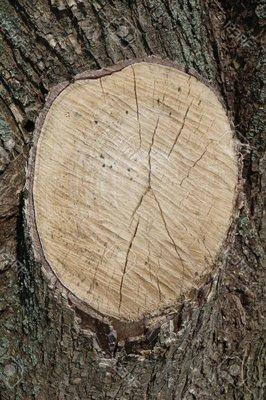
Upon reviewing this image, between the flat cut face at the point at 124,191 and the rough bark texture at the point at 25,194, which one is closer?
the flat cut face at the point at 124,191

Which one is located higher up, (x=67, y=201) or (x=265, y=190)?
(x=67, y=201)

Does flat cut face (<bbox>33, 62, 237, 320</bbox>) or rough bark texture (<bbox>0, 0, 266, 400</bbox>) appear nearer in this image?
flat cut face (<bbox>33, 62, 237, 320</bbox>)

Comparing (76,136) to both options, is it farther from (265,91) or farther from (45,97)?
(265,91)

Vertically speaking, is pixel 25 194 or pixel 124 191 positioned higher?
pixel 25 194

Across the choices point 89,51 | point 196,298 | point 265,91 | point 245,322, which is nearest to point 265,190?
point 265,91
